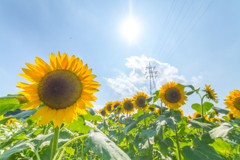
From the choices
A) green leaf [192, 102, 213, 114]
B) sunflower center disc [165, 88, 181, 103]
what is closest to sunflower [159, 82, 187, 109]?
sunflower center disc [165, 88, 181, 103]

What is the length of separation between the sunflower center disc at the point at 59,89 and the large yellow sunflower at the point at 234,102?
331 cm

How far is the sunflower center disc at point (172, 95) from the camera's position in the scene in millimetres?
2982

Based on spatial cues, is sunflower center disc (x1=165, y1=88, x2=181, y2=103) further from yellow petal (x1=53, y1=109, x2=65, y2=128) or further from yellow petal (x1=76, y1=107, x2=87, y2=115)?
yellow petal (x1=53, y1=109, x2=65, y2=128)

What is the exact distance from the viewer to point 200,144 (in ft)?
6.26

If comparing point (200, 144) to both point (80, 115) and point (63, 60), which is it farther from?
point (63, 60)

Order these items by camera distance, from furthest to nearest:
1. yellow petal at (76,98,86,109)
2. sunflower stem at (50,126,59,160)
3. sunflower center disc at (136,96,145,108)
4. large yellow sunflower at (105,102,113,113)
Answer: large yellow sunflower at (105,102,113,113) → sunflower center disc at (136,96,145,108) → yellow petal at (76,98,86,109) → sunflower stem at (50,126,59,160)

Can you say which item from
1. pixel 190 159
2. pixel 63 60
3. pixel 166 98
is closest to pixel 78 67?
pixel 63 60

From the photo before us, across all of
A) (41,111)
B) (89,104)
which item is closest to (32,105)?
(41,111)

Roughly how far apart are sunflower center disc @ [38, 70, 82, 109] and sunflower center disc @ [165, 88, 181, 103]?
226cm

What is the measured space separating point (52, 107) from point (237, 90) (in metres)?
3.60

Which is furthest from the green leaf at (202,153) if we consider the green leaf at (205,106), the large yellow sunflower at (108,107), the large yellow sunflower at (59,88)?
the large yellow sunflower at (108,107)

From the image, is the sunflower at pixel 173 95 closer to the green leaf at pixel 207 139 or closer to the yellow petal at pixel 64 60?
the green leaf at pixel 207 139

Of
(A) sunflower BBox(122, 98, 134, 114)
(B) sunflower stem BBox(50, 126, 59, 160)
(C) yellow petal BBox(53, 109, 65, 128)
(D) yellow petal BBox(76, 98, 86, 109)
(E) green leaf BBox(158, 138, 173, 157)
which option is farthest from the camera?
(A) sunflower BBox(122, 98, 134, 114)

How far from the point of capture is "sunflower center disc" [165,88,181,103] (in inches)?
117
